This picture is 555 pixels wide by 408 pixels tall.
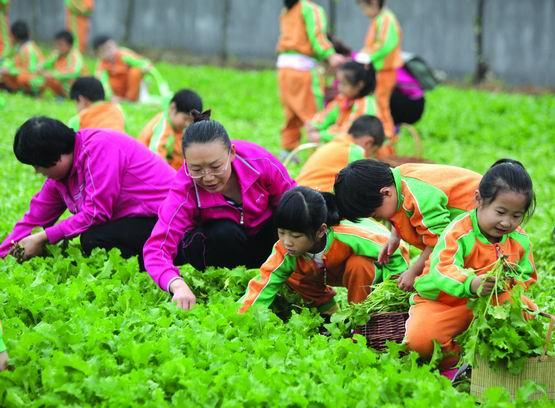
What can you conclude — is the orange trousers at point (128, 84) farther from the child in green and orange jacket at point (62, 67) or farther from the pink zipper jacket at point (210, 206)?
the pink zipper jacket at point (210, 206)

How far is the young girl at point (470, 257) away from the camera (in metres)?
4.51

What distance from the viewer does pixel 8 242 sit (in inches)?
251

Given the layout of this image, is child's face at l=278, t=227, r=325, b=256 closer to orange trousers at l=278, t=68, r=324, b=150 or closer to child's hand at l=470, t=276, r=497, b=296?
child's hand at l=470, t=276, r=497, b=296

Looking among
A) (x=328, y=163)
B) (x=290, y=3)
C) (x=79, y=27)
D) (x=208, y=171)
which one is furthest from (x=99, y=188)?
(x=79, y=27)

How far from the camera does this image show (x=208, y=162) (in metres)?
5.39

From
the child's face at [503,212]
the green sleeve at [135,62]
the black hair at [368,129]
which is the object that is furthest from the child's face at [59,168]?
the green sleeve at [135,62]

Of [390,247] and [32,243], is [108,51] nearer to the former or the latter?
[32,243]

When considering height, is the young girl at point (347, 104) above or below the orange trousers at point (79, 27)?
below

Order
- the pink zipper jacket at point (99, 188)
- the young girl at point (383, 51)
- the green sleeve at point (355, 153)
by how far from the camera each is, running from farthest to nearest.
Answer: the young girl at point (383, 51), the green sleeve at point (355, 153), the pink zipper jacket at point (99, 188)

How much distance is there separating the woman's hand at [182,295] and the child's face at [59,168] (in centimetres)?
133

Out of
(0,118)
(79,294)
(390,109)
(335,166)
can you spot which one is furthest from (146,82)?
(79,294)

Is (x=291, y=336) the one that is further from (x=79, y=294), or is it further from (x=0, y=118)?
(x=0, y=118)

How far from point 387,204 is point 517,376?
1180mm

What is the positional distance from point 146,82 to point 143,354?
1125 centimetres
